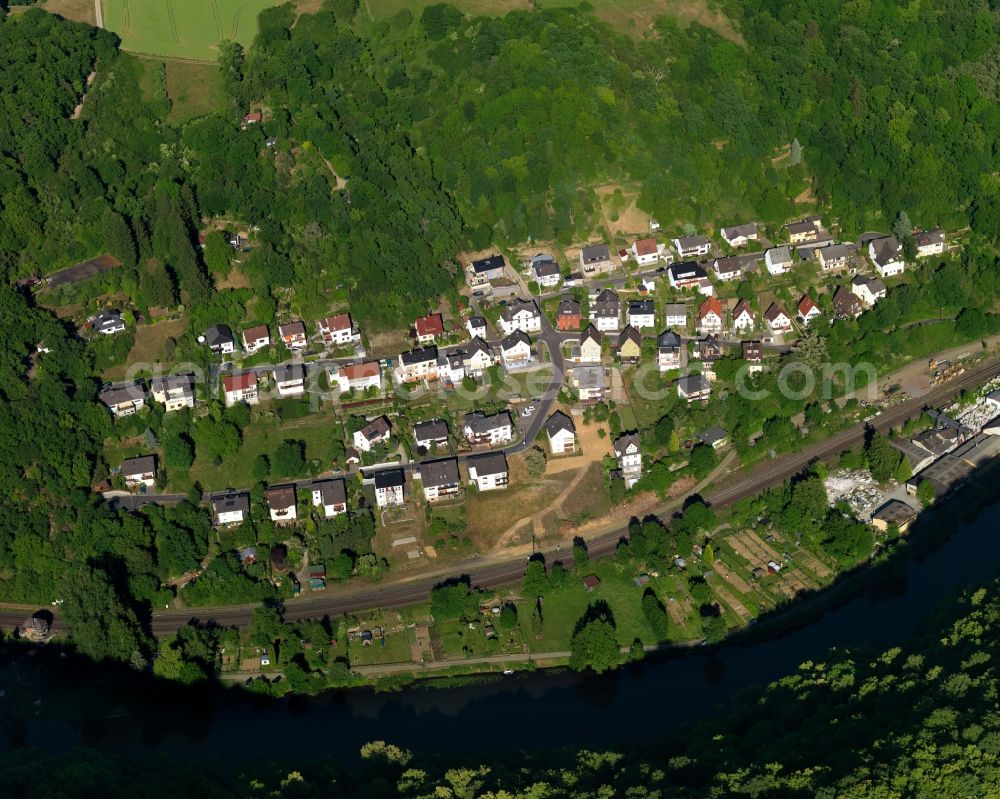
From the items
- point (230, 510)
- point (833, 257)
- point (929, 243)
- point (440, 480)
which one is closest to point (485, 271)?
point (440, 480)

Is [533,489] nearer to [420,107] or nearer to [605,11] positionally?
[420,107]

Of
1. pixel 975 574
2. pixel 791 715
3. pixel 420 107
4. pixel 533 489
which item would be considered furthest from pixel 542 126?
pixel 791 715

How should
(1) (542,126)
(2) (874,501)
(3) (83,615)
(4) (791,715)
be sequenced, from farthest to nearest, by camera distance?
(1) (542,126)
(2) (874,501)
(3) (83,615)
(4) (791,715)

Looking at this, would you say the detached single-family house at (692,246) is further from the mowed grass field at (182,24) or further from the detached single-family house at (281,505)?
the mowed grass field at (182,24)

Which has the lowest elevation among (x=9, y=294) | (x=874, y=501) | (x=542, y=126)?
(x=874, y=501)

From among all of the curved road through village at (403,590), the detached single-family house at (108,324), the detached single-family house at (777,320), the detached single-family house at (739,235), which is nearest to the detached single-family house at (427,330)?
the curved road through village at (403,590)

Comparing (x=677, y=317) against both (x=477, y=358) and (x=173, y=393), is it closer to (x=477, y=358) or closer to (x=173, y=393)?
(x=477, y=358)

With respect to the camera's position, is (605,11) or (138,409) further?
(605,11)

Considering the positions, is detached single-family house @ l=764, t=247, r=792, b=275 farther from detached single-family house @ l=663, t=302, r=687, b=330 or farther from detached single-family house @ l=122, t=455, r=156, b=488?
detached single-family house @ l=122, t=455, r=156, b=488
